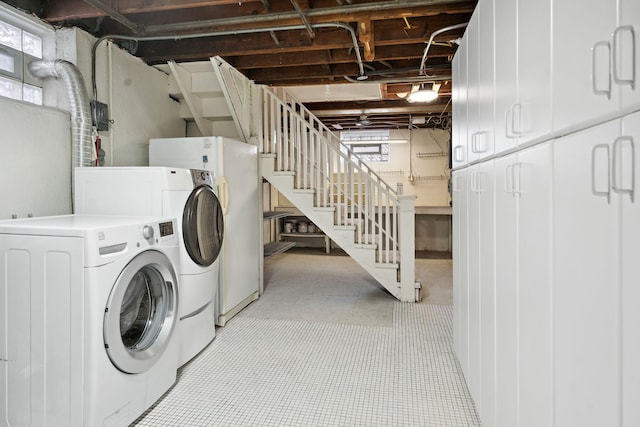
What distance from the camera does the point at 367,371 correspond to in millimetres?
2283

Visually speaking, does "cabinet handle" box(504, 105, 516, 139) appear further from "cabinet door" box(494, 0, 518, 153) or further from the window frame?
the window frame

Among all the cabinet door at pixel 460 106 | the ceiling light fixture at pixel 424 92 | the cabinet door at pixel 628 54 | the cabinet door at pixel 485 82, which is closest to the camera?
the cabinet door at pixel 628 54

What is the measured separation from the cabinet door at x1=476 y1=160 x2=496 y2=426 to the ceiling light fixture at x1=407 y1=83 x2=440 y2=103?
2.74 metres

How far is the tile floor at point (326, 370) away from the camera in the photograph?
1841 mm

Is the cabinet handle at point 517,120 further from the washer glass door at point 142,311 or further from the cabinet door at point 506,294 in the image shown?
the washer glass door at point 142,311

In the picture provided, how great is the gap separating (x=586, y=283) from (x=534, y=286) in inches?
11.5

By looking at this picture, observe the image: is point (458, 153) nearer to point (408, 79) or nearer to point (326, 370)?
point (326, 370)

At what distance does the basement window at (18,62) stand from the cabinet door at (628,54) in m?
3.12

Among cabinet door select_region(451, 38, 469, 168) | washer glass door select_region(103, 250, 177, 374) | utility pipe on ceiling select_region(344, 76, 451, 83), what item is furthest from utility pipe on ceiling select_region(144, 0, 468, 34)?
washer glass door select_region(103, 250, 177, 374)

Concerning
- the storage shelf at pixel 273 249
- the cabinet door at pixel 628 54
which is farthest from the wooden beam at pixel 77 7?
the storage shelf at pixel 273 249

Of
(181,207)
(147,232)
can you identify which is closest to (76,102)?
(181,207)

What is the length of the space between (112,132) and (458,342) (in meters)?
3.21

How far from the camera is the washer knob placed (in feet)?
5.97

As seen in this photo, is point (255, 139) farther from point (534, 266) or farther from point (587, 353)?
point (587, 353)
